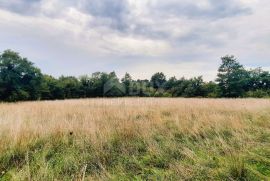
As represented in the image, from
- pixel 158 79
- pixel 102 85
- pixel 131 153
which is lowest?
pixel 131 153

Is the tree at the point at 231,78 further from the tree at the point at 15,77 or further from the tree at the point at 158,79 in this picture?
the tree at the point at 15,77

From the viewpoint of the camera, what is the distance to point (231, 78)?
46625mm

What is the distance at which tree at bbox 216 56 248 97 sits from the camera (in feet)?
151

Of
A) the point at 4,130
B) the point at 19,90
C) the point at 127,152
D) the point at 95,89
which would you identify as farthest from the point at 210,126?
the point at 95,89

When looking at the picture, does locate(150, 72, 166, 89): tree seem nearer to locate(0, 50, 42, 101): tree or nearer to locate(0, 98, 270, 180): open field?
locate(0, 50, 42, 101): tree

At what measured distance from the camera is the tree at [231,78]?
1807 inches

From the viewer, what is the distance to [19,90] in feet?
104

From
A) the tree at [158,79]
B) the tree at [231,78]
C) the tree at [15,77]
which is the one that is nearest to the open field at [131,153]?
the tree at [15,77]

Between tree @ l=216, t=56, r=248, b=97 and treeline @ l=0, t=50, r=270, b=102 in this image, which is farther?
Answer: tree @ l=216, t=56, r=248, b=97

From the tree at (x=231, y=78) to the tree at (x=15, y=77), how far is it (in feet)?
112

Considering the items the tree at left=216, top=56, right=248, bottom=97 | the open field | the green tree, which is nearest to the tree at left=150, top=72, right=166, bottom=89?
the green tree

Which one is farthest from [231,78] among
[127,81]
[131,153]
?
[131,153]

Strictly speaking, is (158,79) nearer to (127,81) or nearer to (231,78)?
(127,81)

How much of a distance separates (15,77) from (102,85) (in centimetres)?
2228
